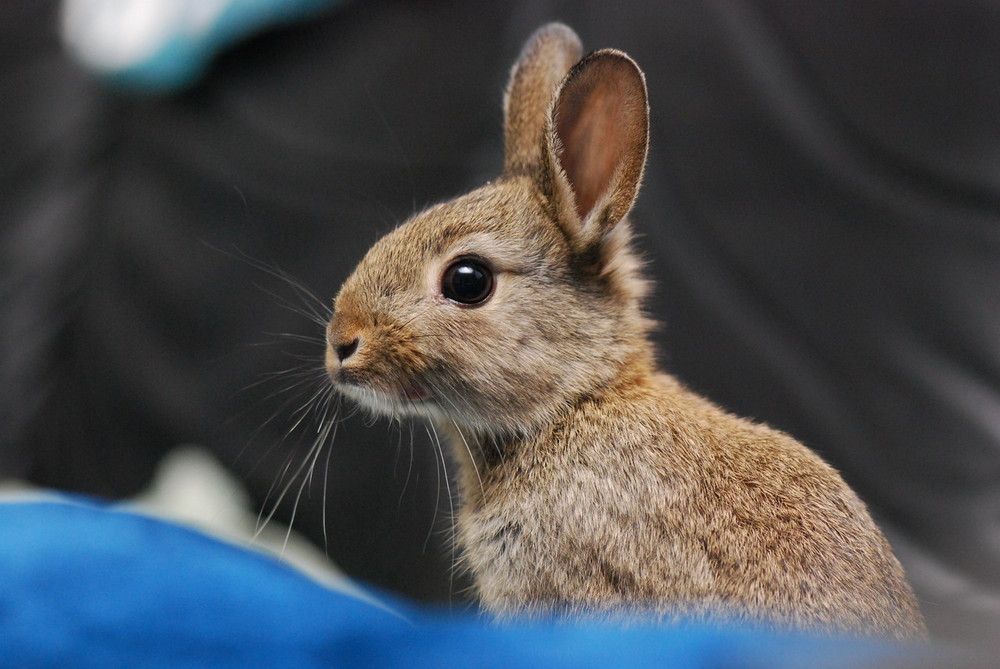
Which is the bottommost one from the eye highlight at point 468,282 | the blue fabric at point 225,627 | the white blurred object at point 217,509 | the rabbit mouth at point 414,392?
the white blurred object at point 217,509

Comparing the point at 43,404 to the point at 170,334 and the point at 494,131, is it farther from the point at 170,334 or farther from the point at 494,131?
the point at 494,131

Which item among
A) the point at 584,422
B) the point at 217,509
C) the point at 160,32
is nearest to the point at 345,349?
the point at 584,422

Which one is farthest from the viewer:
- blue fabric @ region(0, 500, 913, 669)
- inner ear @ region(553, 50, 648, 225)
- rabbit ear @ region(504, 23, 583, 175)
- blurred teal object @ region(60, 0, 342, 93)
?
blurred teal object @ region(60, 0, 342, 93)

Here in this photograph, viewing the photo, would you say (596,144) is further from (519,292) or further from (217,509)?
(217,509)

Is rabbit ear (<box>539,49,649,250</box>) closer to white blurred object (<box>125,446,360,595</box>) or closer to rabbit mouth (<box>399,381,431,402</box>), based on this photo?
rabbit mouth (<box>399,381,431,402</box>)

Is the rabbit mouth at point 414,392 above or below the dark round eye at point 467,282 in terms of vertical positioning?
below

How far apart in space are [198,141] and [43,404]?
0.42m

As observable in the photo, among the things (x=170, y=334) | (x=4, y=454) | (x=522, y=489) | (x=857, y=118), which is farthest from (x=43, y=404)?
(x=857, y=118)

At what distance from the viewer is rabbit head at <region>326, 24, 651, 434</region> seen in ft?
1.68

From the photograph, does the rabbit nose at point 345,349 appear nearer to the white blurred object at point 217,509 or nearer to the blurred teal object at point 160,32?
the white blurred object at point 217,509

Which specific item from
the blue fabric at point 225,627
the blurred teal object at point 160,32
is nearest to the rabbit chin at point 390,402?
the blue fabric at point 225,627

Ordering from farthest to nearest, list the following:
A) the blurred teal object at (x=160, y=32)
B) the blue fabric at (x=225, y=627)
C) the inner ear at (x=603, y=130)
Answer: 1. the blurred teal object at (x=160, y=32)
2. the inner ear at (x=603, y=130)
3. the blue fabric at (x=225, y=627)

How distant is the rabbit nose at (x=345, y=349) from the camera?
52cm

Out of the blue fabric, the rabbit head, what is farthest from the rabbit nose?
the blue fabric
